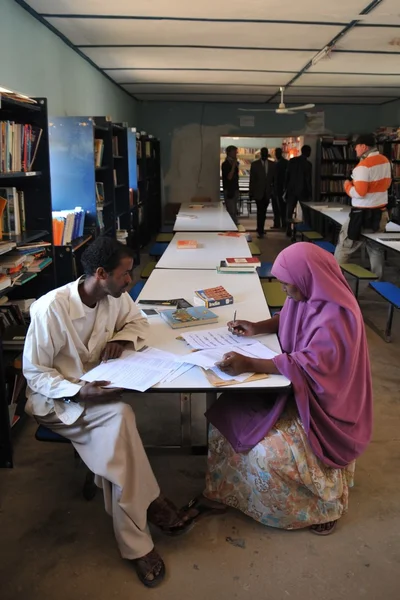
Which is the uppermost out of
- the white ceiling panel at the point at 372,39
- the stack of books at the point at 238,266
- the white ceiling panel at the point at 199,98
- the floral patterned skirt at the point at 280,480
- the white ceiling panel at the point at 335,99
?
the white ceiling panel at the point at 199,98

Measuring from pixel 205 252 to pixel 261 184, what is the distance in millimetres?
5858

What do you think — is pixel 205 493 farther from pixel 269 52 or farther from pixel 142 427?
pixel 269 52

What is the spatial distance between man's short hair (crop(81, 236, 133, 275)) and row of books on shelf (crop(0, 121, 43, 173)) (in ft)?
3.42

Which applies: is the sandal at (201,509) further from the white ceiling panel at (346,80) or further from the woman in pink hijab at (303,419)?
the white ceiling panel at (346,80)

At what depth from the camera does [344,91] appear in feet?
27.6

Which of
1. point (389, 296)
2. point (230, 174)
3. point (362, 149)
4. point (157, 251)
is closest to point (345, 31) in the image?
point (362, 149)

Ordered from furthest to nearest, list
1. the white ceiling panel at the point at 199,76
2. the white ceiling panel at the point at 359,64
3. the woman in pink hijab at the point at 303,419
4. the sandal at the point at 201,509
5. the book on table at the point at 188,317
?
the white ceiling panel at the point at 199,76 < the white ceiling panel at the point at 359,64 < the book on table at the point at 188,317 < the sandal at the point at 201,509 < the woman in pink hijab at the point at 303,419

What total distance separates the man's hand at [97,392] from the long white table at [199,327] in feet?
0.47

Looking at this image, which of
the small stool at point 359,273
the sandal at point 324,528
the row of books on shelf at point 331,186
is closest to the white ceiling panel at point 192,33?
the small stool at point 359,273

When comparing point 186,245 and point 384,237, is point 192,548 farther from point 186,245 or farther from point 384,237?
point 384,237

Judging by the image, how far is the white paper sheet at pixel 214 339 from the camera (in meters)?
2.18

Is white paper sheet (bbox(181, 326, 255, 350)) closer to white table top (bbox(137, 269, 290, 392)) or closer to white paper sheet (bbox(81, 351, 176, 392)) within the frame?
white table top (bbox(137, 269, 290, 392))

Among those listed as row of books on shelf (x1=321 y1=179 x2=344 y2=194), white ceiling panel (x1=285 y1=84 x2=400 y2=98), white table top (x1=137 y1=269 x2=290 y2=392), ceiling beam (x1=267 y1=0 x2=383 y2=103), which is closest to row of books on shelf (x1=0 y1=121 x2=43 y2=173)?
white table top (x1=137 y1=269 x2=290 y2=392)

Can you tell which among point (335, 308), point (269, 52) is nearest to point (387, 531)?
point (335, 308)
